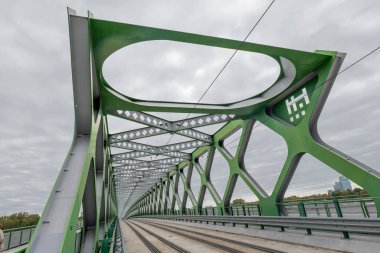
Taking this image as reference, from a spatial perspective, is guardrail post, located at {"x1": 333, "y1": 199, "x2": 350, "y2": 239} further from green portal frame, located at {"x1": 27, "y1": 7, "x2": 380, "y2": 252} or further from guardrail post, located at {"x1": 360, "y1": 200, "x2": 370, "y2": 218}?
green portal frame, located at {"x1": 27, "y1": 7, "x2": 380, "y2": 252}

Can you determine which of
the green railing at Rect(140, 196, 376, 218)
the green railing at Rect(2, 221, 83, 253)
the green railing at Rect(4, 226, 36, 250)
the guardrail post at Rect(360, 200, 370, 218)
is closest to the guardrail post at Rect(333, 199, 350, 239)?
the green railing at Rect(140, 196, 376, 218)

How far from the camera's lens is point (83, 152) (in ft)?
26.7

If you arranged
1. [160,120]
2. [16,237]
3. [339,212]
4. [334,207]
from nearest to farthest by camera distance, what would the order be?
[339,212] < [334,207] < [16,237] < [160,120]

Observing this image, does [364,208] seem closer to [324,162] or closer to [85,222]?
[324,162]

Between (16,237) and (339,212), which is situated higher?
(339,212)

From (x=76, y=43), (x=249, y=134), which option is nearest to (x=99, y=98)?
(x=76, y=43)

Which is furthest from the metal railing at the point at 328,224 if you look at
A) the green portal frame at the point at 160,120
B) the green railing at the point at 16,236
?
the green railing at the point at 16,236

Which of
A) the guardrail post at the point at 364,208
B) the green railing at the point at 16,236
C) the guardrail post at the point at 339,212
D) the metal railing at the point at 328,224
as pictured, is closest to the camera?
the metal railing at the point at 328,224

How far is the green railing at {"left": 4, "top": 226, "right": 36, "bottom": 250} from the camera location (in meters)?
11.6

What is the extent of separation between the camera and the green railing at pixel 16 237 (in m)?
11.6

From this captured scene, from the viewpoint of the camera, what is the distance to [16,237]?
41.5 ft

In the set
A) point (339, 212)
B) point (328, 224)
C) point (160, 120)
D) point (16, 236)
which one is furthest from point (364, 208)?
point (16, 236)

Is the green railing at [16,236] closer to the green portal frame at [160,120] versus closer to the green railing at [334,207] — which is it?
the green portal frame at [160,120]

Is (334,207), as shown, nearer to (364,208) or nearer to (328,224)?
(364,208)
